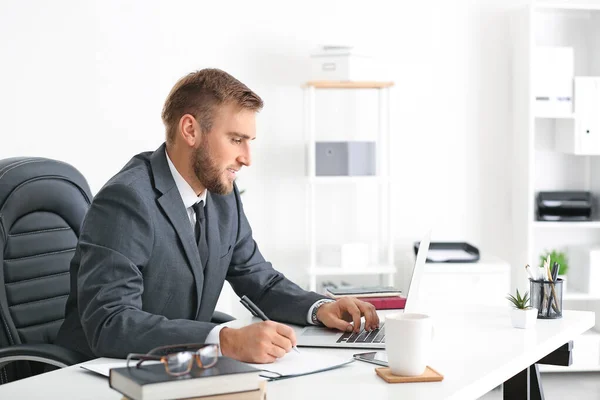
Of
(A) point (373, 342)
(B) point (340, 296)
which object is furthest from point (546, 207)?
(A) point (373, 342)

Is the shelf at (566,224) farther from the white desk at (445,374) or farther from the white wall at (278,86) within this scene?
the white desk at (445,374)

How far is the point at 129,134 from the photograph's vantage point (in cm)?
421

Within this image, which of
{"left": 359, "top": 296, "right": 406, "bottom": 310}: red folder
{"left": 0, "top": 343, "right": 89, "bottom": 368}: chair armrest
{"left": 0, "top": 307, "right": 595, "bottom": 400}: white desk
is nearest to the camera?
{"left": 0, "top": 307, "right": 595, "bottom": 400}: white desk

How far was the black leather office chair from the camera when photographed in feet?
7.09

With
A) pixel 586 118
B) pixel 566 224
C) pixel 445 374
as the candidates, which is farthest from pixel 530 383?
pixel 586 118

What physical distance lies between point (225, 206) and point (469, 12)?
254 centimetres

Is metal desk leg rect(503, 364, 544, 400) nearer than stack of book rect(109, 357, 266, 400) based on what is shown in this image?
No

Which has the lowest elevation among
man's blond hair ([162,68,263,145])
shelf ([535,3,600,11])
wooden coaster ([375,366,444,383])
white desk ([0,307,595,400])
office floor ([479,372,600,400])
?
office floor ([479,372,600,400])

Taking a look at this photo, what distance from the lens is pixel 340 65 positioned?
3.97 metres

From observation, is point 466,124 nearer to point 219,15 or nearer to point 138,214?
point 219,15

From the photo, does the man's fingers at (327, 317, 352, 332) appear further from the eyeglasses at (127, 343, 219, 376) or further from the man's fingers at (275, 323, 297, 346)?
the eyeglasses at (127, 343, 219, 376)

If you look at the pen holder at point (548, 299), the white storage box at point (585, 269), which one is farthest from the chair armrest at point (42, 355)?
the white storage box at point (585, 269)

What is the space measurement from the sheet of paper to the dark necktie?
0.49 m

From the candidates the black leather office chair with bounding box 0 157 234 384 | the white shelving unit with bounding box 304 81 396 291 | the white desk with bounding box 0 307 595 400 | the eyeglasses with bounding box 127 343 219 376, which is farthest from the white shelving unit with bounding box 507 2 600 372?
the eyeglasses with bounding box 127 343 219 376
